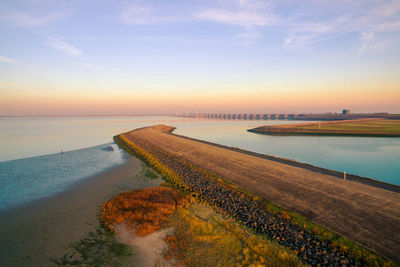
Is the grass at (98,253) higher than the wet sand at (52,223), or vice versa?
the grass at (98,253)

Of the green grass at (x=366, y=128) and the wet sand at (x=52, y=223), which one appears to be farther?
the green grass at (x=366, y=128)

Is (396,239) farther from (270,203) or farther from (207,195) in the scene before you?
(207,195)

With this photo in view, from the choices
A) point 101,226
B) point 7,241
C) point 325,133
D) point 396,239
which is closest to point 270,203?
point 396,239

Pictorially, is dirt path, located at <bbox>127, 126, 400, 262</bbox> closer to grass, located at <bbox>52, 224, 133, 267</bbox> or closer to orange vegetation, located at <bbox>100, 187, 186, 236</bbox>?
orange vegetation, located at <bbox>100, 187, 186, 236</bbox>

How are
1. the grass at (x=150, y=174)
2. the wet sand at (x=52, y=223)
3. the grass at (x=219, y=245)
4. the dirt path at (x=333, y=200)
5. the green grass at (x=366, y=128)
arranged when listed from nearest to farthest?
1. the grass at (x=219, y=245)
2. the wet sand at (x=52, y=223)
3. the dirt path at (x=333, y=200)
4. the grass at (x=150, y=174)
5. the green grass at (x=366, y=128)

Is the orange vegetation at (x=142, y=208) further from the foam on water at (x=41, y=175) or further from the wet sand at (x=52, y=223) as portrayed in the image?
the foam on water at (x=41, y=175)

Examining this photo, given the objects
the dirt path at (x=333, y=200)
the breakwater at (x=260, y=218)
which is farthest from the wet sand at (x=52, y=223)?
the dirt path at (x=333, y=200)
